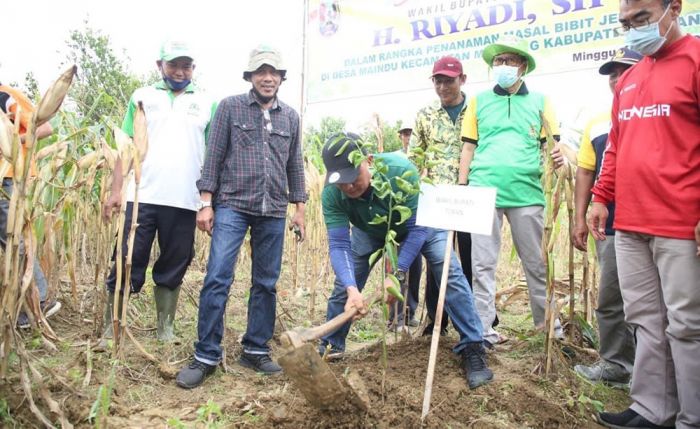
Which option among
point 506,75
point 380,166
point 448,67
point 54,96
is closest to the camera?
point 54,96

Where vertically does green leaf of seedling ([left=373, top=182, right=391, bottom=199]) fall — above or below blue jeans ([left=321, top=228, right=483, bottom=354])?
above

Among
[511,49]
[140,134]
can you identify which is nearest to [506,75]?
[511,49]

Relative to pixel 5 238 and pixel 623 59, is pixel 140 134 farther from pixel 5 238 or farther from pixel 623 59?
pixel 623 59

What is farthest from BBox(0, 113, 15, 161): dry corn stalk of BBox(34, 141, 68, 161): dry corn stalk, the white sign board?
the white sign board

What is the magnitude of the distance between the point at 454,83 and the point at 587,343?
1.83 metres

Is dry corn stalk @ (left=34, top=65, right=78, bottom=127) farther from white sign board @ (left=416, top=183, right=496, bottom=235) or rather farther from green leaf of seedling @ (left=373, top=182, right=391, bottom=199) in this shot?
white sign board @ (left=416, top=183, right=496, bottom=235)

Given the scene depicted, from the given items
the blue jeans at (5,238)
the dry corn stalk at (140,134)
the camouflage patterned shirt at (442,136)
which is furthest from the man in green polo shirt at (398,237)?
the blue jeans at (5,238)

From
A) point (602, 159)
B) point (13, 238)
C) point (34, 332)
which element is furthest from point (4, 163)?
point (602, 159)

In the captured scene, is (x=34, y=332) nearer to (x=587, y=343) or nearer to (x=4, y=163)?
(x=4, y=163)

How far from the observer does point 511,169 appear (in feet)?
10.2

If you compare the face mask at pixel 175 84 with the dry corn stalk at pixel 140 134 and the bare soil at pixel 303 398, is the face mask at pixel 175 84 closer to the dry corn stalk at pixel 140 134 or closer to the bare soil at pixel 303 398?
the dry corn stalk at pixel 140 134

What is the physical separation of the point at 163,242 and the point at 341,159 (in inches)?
53.0

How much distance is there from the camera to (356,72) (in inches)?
233

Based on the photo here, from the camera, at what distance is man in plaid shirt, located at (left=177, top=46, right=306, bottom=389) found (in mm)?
2738
